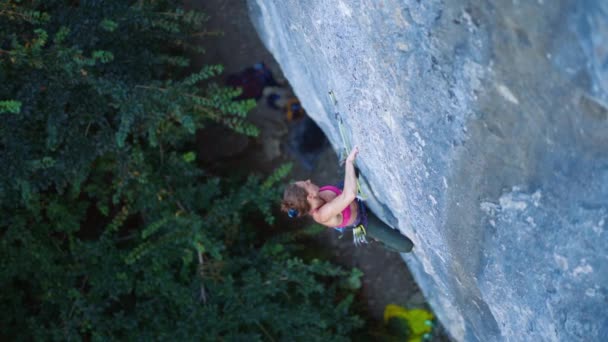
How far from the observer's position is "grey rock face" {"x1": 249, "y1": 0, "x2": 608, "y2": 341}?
1420 mm

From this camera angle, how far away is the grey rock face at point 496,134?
1.42 meters

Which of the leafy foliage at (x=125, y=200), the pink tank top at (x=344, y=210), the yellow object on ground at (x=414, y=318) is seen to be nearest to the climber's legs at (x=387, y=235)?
the pink tank top at (x=344, y=210)

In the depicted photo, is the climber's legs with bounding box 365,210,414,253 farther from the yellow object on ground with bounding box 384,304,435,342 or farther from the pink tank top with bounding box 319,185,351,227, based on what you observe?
the yellow object on ground with bounding box 384,304,435,342

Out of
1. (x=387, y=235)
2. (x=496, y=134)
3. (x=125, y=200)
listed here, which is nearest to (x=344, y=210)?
(x=387, y=235)

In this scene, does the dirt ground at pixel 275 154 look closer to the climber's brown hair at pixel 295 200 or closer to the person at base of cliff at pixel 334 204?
the person at base of cliff at pixel 334 204

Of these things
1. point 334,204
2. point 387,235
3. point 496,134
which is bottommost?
point 387,235

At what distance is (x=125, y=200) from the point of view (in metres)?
4.14

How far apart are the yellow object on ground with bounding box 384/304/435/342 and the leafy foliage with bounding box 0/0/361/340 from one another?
565 millimetres

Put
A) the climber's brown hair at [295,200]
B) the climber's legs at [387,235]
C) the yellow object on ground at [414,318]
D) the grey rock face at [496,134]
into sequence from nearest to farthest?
the grey rock face at [496,134]
the climber's brown hair at [295,200]
the climber's legs at [387,235]
the yellow object on ground at [414,318]

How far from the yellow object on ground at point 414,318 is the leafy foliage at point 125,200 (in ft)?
1.86

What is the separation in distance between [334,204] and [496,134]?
956 mm

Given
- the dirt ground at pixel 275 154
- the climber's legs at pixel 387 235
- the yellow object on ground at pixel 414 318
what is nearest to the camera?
the climber's legs at pixel 387 235

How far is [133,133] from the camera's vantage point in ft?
12.9

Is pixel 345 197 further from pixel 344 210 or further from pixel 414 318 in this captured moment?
pixel 414 318
